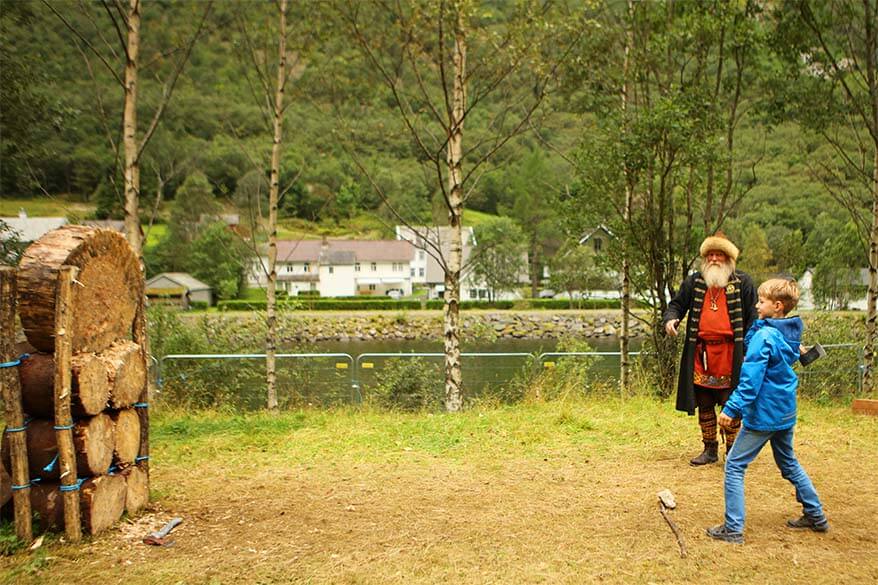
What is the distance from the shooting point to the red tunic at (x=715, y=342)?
5445 mm

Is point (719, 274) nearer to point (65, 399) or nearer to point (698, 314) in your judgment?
point (698, 314)

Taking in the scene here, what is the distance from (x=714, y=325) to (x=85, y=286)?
4.95 meters

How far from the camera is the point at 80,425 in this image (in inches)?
165

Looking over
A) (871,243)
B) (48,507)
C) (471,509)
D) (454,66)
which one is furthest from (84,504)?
(871,243)

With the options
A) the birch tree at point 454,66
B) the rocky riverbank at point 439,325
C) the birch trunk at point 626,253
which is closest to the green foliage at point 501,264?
the rocky riverbank at point 439,325

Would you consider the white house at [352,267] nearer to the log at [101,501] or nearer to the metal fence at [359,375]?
the metal fence at [359,375]

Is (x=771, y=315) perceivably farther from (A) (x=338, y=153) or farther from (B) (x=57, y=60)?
(B) (x=57, y=60)

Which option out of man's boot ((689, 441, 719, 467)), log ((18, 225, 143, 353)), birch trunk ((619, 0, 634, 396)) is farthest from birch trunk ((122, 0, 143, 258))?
birch trunk ((619, 0, 634, 396))

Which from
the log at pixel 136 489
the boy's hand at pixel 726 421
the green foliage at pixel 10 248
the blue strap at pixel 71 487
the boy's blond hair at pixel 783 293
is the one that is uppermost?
the green foliage at pixel 10 248

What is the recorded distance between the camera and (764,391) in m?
3.99

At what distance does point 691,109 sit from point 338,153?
636cm

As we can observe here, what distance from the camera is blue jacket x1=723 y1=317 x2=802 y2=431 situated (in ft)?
12.8

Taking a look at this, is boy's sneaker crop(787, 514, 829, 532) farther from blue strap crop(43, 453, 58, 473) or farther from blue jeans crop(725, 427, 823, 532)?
blue strap crop(43, 453, 58, 473)

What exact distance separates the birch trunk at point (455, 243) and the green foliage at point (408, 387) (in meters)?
1.65
